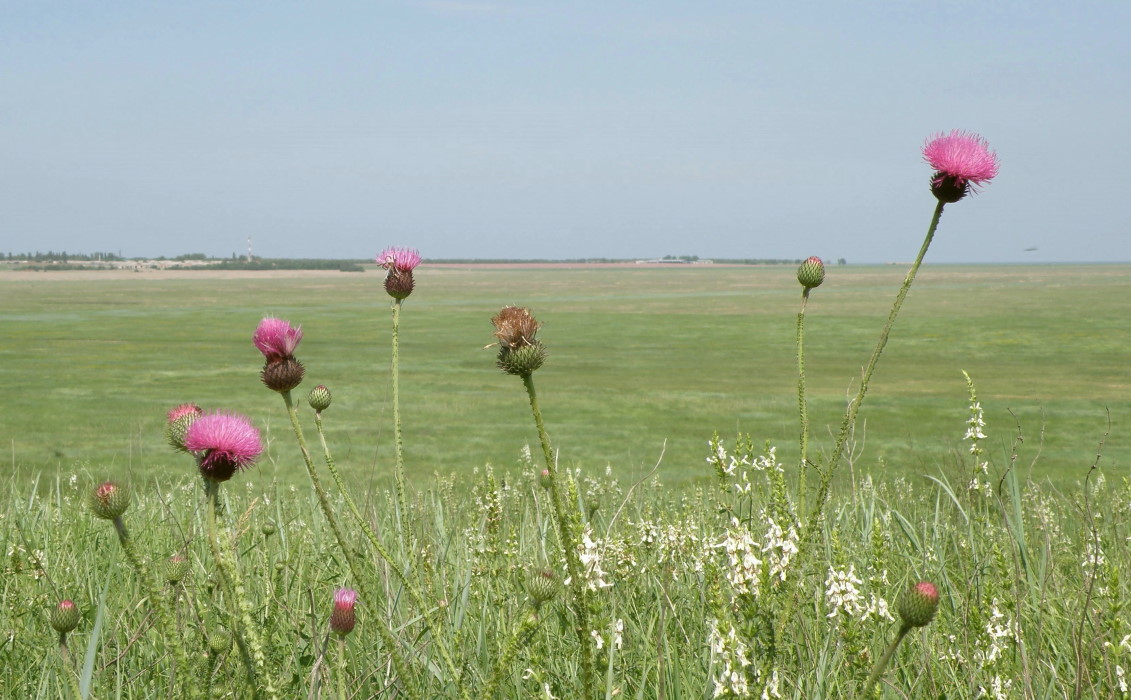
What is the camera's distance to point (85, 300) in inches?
2426

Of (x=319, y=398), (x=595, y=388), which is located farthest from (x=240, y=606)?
(x=595, y=388)

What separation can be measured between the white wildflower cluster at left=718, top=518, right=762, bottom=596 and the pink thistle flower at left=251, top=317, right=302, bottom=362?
98 centimetres

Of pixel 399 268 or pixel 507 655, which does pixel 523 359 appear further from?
pixel 399 268

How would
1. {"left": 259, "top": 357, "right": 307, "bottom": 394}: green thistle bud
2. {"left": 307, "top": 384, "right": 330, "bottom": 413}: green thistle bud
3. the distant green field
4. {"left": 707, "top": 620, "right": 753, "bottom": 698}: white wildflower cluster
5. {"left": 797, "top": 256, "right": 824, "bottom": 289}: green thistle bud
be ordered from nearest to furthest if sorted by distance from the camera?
{"left": 707, "top": 620, "right": 753, "bottom": 698}: white wildflower cluster, {"left": 259, "top": 357, "right": 307, "bottom": 394}: green thistle bud, {"left": 307, "top": 384, "right": 330, "bottom": 413}: green thistle bud, {"left": 797, "top": 256, "right": 824, "bottom": 289}: green thistle bud, the distant green field

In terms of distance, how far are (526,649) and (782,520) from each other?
0.68m

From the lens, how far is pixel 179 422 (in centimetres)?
199

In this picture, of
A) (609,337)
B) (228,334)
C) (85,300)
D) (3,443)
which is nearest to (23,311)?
(85,300)

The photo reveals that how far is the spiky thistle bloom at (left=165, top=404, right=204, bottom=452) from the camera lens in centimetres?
196

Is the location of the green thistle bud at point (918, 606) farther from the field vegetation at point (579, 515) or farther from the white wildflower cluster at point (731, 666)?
the white wildflower cluster at point (731, 666)

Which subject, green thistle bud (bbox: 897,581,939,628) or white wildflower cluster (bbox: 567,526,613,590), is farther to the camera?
white wildflower cluster (bbox: 567,526,613,590)

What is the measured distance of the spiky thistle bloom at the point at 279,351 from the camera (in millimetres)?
1828

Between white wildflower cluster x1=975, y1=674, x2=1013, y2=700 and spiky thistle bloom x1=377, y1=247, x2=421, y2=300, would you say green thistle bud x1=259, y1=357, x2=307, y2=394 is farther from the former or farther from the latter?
white wildflower cluster x1=975, y1=674, x2=1013, y2=700

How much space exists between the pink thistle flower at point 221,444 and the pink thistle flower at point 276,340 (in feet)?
0.77

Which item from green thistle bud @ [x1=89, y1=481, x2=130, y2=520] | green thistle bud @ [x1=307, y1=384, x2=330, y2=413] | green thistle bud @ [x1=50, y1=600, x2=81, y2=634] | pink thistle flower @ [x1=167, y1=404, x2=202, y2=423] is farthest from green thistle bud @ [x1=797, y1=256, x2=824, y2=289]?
green thistle bud @ [x1=50, y1=600, x2=81, y2=634]
